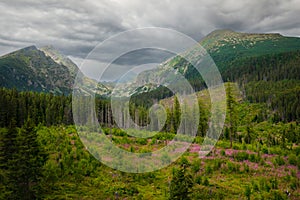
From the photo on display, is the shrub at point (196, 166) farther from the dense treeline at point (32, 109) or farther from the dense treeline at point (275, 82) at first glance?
the dense treeline at point (275, 82)

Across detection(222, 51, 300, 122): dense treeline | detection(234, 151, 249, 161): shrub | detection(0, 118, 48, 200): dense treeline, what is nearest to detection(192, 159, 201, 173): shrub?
detection(234, 151, 249, 161): shrub

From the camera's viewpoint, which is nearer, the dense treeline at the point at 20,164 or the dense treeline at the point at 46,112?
the dense treeline at the point at 20,164

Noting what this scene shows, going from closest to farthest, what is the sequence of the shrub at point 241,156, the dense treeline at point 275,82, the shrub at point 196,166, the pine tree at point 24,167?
the pine tree at point 24,167 → the shrub at point 196,166 → the shrub at point 241,156 → the dense treeline at point 275,82

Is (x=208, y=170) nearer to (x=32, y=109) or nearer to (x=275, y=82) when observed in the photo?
(x=32, y=109)

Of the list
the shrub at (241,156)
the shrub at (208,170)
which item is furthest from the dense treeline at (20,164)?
the shrub at (241,156)

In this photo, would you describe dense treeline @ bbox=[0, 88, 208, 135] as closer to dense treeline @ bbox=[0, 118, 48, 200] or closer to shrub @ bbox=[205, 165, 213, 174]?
shrub @ bbox=[205, 165, 213, 174]

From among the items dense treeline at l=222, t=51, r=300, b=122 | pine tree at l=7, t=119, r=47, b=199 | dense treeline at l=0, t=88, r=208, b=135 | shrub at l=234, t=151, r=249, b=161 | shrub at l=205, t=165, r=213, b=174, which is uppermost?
dense treeline at l=222, t=51, r=300, b=122

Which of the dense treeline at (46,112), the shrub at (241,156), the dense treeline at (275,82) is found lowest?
the shrub at (241,156)

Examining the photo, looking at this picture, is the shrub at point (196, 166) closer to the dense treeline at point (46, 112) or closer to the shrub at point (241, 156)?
the shrub at point (241, 156)

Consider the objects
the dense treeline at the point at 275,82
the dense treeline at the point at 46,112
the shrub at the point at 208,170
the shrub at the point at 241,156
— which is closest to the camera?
the shrub at the point at 208,170

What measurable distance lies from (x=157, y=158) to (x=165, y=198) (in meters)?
6.43

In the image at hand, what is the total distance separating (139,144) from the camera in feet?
109

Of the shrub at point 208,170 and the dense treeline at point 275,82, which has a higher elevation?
the dense treeline at point 275,82

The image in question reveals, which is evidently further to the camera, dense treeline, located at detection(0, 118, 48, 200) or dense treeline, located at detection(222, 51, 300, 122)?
dense treeline, located at detection(222, 51, 300, 122)
